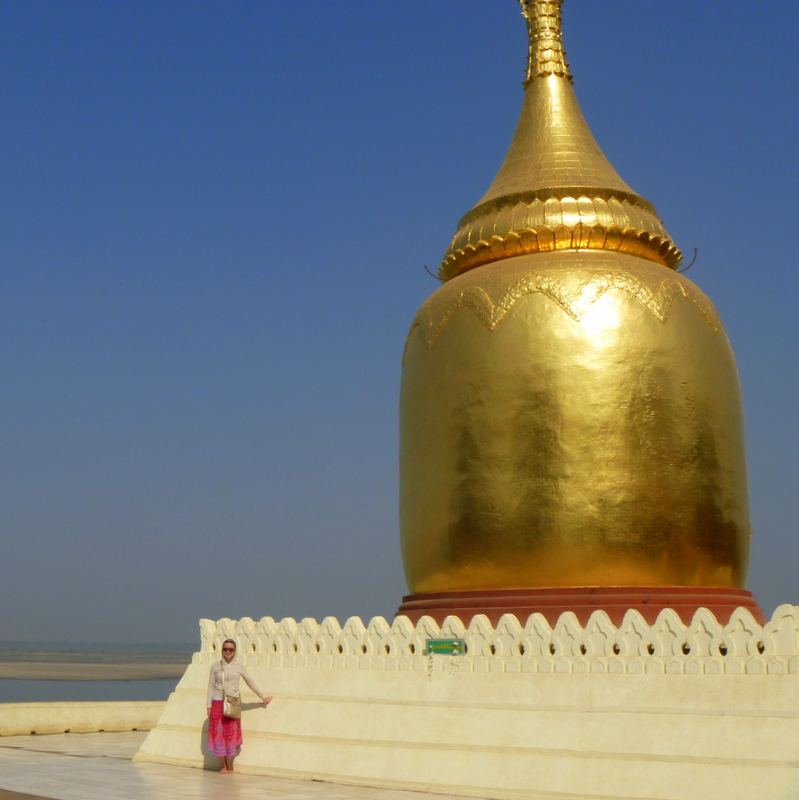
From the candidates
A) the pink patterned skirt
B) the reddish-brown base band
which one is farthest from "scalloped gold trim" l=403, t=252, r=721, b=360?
the pink patterned skirt

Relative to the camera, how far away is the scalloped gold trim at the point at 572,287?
13.8 m

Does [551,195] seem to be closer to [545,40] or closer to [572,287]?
[572,287]

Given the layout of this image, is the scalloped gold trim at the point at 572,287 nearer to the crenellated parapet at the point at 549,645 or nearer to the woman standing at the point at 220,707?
the crenellated parapet at the point at 549,645

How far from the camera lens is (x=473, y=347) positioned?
1420cm

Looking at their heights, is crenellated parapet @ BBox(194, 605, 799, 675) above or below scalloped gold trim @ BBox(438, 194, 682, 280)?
below

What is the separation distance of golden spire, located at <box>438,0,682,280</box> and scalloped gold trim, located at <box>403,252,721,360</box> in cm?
48

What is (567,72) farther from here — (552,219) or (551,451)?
(551,451)

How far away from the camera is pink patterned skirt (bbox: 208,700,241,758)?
37.5 ft

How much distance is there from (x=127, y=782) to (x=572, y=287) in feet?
26.8

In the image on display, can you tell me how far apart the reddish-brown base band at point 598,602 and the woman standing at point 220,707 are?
2714 mm

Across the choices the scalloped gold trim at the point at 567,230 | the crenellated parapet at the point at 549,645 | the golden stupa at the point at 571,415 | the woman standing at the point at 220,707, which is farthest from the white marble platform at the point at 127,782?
the scalloped gold trim at the point at 567,230

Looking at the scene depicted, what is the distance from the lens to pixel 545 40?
16969 mm

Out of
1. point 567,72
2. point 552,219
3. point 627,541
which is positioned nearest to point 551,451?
point 627,541

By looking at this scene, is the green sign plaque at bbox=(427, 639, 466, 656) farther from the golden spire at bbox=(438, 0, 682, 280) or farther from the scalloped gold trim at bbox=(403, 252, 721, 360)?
the golden spire at bbox=(438, 0, 682, 280)
